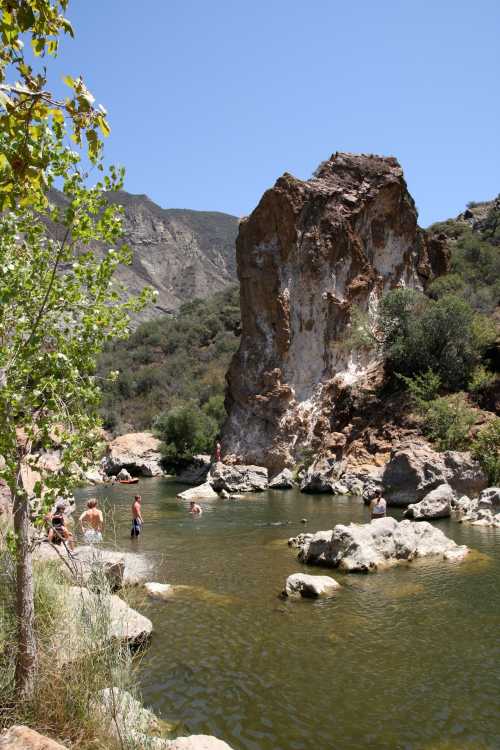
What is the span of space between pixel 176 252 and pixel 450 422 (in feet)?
361

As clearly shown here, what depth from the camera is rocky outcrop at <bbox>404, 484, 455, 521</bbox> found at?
64.0ft

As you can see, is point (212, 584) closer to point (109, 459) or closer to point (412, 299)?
point (412, 299)

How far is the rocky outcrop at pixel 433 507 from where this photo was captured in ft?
64.0

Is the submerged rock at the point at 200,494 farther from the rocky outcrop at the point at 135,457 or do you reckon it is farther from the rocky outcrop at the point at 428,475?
the rocky outcrop at the point at 135,457

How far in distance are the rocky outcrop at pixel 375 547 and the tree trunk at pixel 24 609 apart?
9041mm

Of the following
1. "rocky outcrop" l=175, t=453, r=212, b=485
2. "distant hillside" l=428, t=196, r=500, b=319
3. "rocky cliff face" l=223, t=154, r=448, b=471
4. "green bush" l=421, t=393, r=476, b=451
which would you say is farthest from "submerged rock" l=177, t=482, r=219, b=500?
"distant hillside" l=428, t=196, r=500, b=319

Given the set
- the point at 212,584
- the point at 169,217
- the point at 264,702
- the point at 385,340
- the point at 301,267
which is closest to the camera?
the point at 264,702

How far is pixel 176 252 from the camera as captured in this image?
427 ft

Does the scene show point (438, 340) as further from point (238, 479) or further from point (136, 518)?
point (136, 518)

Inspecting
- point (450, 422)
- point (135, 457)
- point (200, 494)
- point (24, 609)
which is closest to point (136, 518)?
point (200, 494)

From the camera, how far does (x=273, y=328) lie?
38.9 m

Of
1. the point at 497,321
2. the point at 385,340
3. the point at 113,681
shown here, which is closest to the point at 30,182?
the point at 113,681

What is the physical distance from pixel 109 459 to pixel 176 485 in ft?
36.6

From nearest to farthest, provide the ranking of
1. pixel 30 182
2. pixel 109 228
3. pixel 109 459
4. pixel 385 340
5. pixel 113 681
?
pixel 30 182
pixel 113 681
pixel 109 228
pixel 385 340
pixel 109 459
